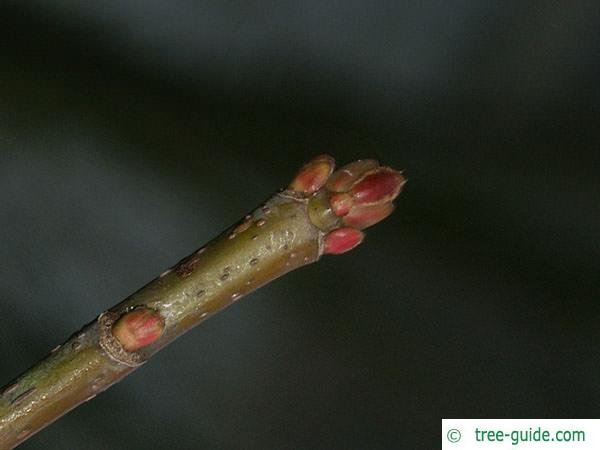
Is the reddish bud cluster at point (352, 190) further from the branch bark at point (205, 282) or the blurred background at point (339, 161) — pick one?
the blurred background at point (339, 161)

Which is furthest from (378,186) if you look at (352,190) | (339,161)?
(339,161)

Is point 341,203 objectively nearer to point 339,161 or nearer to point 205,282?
point 205,282

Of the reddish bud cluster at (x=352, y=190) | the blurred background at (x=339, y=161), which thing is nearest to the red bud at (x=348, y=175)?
the reddish bud cluster at (x=352, y=190)

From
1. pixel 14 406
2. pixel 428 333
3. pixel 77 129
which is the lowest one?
pixel 14 406

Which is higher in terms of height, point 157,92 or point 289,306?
point 157,92

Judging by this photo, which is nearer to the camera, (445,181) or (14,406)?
(14,406)

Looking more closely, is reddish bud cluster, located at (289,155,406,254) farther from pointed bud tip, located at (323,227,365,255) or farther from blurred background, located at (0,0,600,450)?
blurred background, located at (0,0,600,450)

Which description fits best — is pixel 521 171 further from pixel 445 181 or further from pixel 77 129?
pixel 77 129

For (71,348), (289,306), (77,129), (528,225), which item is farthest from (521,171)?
(71,348)
